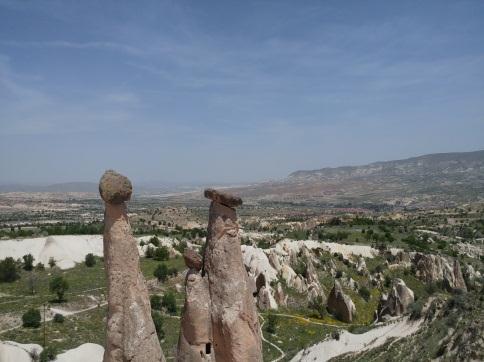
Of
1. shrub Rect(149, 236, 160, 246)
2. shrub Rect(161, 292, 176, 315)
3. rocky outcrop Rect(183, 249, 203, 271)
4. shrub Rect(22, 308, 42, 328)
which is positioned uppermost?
rocky outcrop Rect(183, 249, 203, 271)

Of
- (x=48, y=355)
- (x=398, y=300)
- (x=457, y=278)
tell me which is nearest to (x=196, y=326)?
(x=48, y=355)

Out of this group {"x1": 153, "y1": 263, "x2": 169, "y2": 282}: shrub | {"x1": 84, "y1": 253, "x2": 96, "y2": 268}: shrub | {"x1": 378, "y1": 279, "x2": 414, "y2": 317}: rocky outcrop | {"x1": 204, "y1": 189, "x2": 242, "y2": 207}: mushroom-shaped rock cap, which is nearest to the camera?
{"x1": 204, "y1": 189, "x2": 242, "y2": 207}: mushroom-shaped rock cap

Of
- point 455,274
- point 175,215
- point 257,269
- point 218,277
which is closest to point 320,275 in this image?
point 257,269

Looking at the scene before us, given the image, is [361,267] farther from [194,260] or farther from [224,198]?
[224,198]

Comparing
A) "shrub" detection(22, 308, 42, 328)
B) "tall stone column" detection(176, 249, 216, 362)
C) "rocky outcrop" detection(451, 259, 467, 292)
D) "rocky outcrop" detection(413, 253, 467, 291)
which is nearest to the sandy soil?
"tall stone column" detection(176, 249, 216, 362)

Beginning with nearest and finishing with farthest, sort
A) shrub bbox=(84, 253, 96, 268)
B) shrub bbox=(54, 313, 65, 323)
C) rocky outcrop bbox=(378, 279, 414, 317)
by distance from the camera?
shrub bbox=(54, 313, 65, 323)
rocky outcrop bbox=(378, 279, 414, 317)
shrub bbox=(84, 253, 96, 268)

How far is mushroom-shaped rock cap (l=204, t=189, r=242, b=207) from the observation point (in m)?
11.2

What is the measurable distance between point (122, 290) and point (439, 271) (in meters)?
50.1

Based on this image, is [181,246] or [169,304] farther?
[181,246]

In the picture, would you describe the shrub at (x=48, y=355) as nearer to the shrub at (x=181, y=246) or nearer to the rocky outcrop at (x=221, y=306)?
the rocky outcrop at (x=221, y=306)

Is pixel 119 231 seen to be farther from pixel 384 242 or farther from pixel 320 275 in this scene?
pixel 384 242

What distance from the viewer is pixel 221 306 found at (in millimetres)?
11023

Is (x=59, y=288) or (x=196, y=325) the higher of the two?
(x=196, y=325)

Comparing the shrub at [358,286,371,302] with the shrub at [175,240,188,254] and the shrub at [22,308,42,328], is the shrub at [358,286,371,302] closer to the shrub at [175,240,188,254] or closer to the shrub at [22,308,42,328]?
the shrub at [175,240,188,254]
